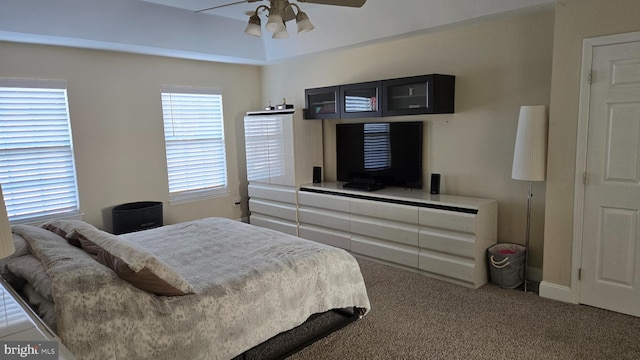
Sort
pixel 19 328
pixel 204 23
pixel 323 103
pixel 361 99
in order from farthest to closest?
pixel 323 103, pixel 204 23, pixel 361 99, pixel 19 328

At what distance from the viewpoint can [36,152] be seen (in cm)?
427

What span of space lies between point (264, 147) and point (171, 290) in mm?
3448

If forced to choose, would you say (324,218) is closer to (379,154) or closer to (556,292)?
(379,154)

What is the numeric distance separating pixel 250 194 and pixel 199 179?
0.71 m

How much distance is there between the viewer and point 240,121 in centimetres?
606

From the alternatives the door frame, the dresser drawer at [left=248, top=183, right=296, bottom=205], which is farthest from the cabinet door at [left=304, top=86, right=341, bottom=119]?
the door frame

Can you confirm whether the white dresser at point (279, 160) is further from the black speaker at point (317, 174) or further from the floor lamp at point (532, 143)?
the floor lamp at point (532, 143)

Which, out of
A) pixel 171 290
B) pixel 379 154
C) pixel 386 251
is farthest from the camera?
pixel 379 154

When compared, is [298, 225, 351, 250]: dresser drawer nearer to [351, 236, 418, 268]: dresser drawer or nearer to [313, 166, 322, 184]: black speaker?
[351, 236, 418, 268]: dresser drawer

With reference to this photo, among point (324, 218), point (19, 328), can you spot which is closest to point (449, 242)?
point (324, 218)

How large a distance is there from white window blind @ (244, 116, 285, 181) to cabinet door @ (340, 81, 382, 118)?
94 cm

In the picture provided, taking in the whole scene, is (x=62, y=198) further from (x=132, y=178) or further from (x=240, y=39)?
(x=240, y=39)

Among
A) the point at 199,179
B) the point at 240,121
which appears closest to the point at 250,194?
the point at 199,179

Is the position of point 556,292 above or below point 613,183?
below
